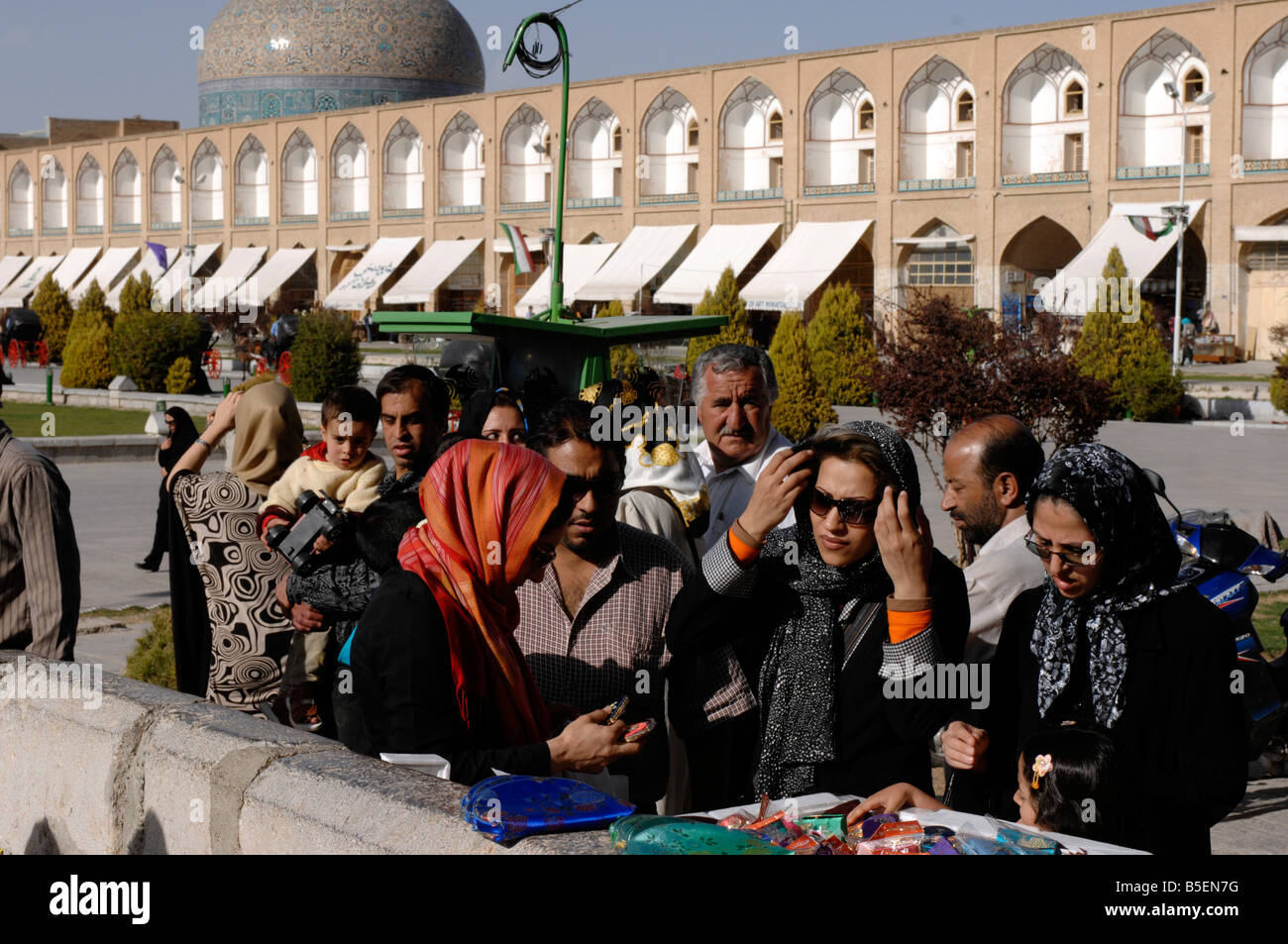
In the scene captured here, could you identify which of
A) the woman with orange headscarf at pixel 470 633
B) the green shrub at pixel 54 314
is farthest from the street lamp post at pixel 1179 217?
the woman with orange headscarf at pixel 470 633

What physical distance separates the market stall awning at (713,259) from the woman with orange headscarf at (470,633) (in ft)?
94.3

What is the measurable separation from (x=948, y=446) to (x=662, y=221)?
3121cm

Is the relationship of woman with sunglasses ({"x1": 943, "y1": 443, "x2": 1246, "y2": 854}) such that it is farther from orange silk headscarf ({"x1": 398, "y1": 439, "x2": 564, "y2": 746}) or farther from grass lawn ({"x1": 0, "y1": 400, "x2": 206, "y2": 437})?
grass lawn ({"x1": 0, "y1": 400, "x2": 206, "y2": 437})

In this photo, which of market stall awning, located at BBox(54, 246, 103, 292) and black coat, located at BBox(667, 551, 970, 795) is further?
market stall awning, located at BBox(54, 246, 103, 292)

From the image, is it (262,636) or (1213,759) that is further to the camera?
(262,636)

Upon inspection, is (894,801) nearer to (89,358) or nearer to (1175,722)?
(1175,722)

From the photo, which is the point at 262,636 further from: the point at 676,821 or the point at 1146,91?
the point at 1146,91

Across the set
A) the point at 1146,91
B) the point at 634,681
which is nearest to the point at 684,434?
the point at 634,681

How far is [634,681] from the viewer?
8.47 feet

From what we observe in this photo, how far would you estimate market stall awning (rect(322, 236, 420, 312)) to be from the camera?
37.8 metres

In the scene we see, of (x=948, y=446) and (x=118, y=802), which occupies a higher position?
(x=948, y=446)

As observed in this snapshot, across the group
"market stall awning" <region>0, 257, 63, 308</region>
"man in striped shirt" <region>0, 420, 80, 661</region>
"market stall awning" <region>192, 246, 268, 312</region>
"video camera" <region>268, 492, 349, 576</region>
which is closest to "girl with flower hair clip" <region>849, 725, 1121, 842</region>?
"video camera" <region>268, 492, 349, 576</region>

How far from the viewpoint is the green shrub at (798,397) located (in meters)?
14.3

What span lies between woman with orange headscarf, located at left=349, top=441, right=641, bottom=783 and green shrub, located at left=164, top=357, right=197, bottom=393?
17364 millimetres
